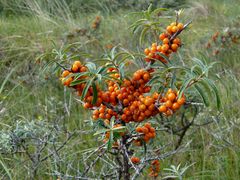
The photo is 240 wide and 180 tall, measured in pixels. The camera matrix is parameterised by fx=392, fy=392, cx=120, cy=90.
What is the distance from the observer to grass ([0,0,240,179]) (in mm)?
2238

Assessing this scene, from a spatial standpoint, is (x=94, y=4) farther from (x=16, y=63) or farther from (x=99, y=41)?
(x=16, y=63)

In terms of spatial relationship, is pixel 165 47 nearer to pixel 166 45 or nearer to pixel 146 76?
pixel 166 45

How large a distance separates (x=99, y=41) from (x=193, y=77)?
3205 millimetres

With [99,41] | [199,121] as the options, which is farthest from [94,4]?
[199,121]

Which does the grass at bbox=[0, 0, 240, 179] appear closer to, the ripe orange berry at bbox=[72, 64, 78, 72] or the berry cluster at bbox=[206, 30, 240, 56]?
the berry cluster at bbox=[206, 30, 240, 56]

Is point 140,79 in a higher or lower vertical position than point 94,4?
higher

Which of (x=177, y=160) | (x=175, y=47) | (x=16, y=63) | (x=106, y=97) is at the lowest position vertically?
(x=177, y=160)

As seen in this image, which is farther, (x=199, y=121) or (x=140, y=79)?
(x=199, y=121)

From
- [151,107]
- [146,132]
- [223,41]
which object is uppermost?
[151,107]

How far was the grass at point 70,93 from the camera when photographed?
88.1 inches

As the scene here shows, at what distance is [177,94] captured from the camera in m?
1.18

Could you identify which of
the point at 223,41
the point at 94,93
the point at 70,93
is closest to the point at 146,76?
the point at 94,93

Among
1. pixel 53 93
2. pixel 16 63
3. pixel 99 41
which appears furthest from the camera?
pixel 99 41

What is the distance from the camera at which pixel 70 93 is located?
2.89 m
